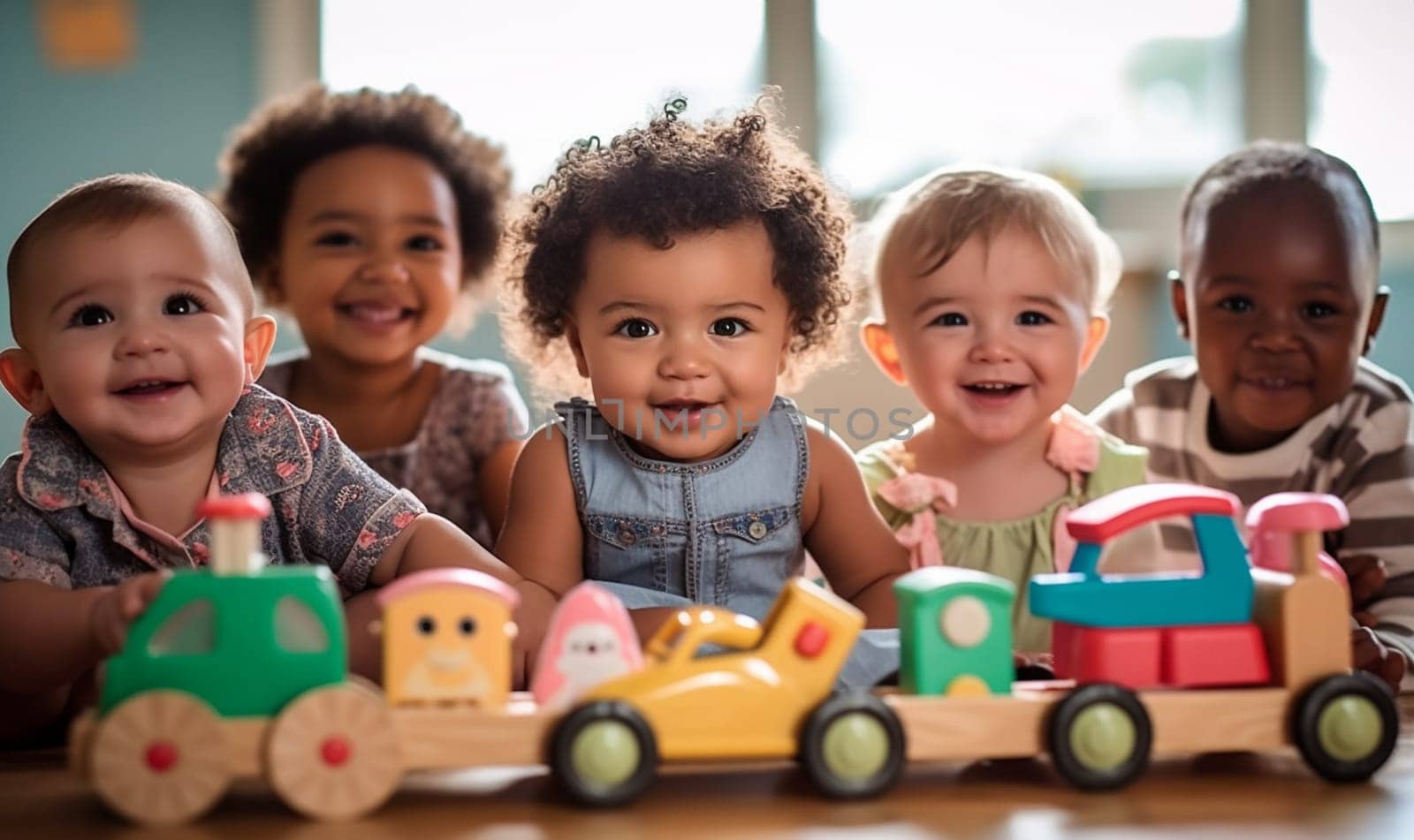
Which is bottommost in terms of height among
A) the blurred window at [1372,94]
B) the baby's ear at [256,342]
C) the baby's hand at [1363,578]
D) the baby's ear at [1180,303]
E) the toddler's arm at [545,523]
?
the baby's hand at [1363,578]

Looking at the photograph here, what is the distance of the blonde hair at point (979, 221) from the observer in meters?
1.56

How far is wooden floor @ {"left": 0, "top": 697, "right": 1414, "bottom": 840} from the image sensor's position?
853 millimetres

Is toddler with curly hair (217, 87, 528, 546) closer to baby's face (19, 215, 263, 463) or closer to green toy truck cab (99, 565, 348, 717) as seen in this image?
baby's face (19, 215, 263, 463)

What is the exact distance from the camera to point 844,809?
0.90 m

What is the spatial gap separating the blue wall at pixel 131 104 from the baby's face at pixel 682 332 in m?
1.69

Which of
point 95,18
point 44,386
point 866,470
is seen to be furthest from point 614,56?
point 44,386

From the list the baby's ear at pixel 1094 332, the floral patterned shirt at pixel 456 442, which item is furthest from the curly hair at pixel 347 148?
the baby's ear at pixel 1094 332

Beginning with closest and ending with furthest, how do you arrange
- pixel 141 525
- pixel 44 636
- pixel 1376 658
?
1. pixel 44 636
2. pixel 141 525
3. pixel 1376 658

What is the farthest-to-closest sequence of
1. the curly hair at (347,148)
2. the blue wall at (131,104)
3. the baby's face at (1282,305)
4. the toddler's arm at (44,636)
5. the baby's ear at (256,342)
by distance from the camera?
the blue wall at (131,104) < the curly hair at (347,148) < the baby's face at (1282,305) < the baby's ear at (256,342) < the toddler's arm at (44,636)

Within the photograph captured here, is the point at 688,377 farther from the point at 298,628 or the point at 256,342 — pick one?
the point at 298,628

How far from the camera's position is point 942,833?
848 mm

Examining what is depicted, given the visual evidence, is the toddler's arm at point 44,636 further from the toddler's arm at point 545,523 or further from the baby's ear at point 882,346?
the baby's ear at point 882,346

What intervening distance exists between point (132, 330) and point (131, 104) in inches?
71.7

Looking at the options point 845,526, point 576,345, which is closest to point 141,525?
point 576,345
